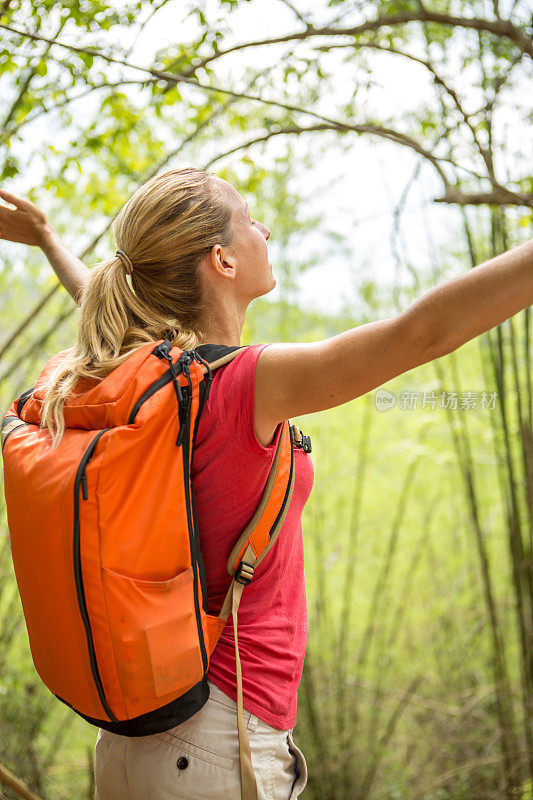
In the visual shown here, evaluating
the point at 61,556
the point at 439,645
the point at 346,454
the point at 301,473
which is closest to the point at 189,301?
the point at 301,473

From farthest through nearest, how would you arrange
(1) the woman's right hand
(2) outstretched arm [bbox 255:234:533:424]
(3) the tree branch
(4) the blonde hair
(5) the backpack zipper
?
1. (1) the woman's right hand
2. (3) the tree branch
3. (4) the blonde hair
4. (5) the backpack zipper
5. (2) outstretched arm [bbox 255:234:533:424]

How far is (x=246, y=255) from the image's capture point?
1.02 m

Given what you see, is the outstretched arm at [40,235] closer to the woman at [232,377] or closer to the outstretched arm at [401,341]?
the woman at [232,377]

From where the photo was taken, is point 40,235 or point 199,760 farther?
point 40,235

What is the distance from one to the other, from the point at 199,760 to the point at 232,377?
0.46 meters

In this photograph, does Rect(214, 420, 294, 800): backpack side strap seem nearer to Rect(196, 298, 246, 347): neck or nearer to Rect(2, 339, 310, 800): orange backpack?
Rect(2, 339, 310, 800): orange backpack

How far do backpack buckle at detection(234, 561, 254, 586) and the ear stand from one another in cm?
40

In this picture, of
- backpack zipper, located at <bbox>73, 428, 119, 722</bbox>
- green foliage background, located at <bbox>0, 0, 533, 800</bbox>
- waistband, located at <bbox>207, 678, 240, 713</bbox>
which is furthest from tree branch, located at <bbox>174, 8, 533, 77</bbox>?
waistband, located at <bbox>207, 678, 240, 713</bbox>

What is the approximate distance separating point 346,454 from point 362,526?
1.74 feet

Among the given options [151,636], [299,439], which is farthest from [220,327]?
[151,636]

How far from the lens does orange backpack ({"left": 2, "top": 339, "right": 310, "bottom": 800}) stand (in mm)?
778

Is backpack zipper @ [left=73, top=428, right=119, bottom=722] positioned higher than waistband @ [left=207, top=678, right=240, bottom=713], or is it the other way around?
backpack zipper @ [left=73, top=428, right=119, bottom=722]

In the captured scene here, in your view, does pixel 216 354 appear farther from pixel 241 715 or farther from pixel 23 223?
pixel 23 223

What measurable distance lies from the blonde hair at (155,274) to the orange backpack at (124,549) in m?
0.08
